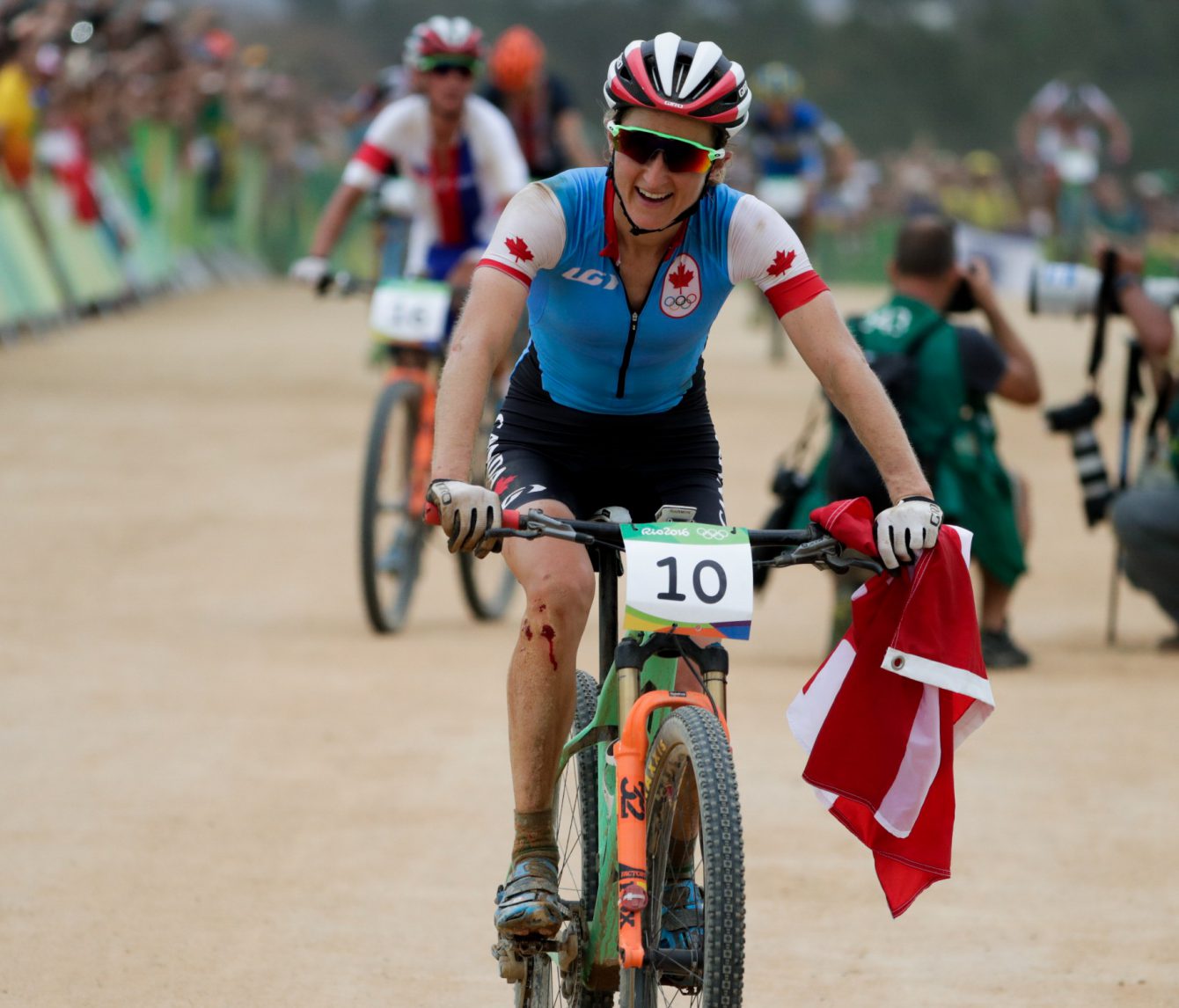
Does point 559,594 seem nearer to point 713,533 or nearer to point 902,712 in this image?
point 713,533

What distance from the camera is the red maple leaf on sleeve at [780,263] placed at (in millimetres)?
4590

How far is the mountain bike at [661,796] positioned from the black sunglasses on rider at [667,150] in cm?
76

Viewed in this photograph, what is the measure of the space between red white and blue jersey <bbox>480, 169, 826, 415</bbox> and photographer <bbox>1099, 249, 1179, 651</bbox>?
473 cm

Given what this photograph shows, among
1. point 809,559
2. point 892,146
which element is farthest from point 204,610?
point 892,146

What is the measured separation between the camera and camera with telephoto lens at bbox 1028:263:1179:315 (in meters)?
9.54

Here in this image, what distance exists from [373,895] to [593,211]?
7.20ft

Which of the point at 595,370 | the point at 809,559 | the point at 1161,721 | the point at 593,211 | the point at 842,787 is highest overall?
the point at 593,211

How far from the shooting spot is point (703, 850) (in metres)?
3.85

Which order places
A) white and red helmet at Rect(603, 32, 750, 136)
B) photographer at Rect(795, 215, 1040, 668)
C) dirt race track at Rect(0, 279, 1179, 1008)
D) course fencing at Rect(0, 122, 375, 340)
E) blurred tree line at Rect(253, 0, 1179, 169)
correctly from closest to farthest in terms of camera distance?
1. white and red helmet at Rect(603, 32, 750, 136)
2. dirt race track at Rect(0, 279, 1179, 1008)
3. photographer at Rect(795, 215, 1040, 668)
4. course fencing at Rect(0, 122, 375, 340)
5. blurred tree line at Rect(253, 0, 1179, 169)

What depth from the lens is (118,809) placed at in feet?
22.1

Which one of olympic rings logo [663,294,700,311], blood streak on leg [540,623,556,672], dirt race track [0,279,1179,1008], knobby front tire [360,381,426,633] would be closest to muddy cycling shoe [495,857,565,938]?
blood streak on leg [540,623,556,672]

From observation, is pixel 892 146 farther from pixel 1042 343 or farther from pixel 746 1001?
pixel 746 1001

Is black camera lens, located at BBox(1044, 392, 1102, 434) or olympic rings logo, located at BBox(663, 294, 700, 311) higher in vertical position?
olympic rings logo, located at BBox(663, 294, 700, 311)

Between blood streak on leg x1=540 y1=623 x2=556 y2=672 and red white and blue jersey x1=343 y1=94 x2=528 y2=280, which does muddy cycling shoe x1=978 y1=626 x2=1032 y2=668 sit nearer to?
red white and blue jersey x1=343 y1=94 x2=528 y2=280
